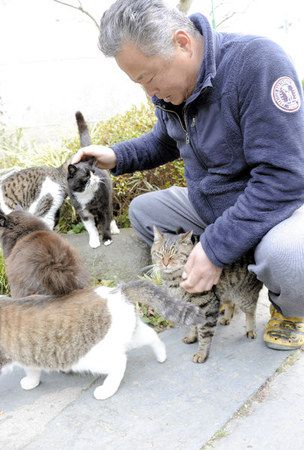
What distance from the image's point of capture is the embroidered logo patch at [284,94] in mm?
2102

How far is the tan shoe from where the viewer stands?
8.34 feet

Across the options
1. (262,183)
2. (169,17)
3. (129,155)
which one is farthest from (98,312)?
(169,17)

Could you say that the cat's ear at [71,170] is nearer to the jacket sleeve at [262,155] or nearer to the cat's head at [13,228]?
the cat's head at [13,228]

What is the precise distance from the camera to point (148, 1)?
6.98ft

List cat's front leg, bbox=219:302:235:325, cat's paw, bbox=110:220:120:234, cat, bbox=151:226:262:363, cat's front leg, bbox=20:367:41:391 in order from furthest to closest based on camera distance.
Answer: cat's paw, bbox=110:220:120:234 → cat's front leg, bbox=219:302:235:325 → cat, bbox=151:226:262:363 → cat's front leg, bbox=20:367:41:391

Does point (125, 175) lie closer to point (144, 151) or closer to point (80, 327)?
point (144, 151)

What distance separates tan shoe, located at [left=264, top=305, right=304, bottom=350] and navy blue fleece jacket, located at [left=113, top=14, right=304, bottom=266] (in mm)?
600

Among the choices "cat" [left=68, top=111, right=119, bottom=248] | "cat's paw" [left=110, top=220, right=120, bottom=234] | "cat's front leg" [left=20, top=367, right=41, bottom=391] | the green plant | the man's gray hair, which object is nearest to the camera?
the man's gray hair

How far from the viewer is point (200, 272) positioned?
7.65 ft

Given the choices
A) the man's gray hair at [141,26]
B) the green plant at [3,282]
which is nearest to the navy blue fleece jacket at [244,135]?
the man's gray hair at [141,26]

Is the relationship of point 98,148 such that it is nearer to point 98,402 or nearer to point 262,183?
point 262,183

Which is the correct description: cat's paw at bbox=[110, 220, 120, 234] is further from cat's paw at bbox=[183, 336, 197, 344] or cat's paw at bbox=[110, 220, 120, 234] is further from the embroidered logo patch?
the embroidered logo patch

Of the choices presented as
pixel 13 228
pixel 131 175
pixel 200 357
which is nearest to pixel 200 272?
pixel 200 357

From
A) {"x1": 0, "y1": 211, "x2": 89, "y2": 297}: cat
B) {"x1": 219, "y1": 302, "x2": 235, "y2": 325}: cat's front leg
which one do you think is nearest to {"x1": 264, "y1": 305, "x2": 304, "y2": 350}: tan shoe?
{"x1": 219, "y1": 302, "x2": 235, "y2": 325}: cat's front leg
